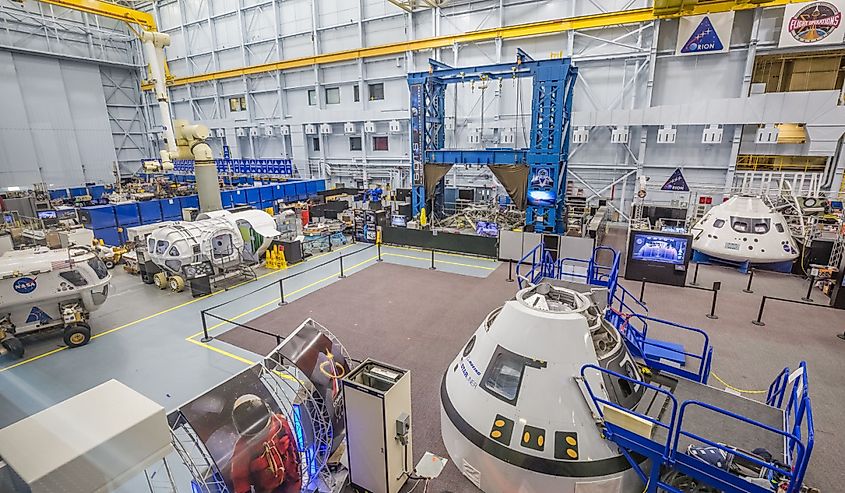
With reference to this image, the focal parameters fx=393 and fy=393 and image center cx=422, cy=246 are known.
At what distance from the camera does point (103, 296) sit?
434 inches

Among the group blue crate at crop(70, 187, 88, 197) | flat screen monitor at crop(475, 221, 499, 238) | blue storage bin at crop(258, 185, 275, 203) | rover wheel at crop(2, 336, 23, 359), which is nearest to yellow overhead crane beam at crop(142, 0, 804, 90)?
blue storage bin at crop(258, 185, 275, 203)

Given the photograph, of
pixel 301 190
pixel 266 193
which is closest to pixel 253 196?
pixel 266 193

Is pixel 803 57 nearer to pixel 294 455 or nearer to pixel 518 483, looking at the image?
pixel 518 483

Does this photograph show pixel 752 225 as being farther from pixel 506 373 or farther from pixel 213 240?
pixel 213 240

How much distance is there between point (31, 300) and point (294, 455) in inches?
388

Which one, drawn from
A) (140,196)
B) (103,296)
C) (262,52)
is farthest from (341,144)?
(103,296)

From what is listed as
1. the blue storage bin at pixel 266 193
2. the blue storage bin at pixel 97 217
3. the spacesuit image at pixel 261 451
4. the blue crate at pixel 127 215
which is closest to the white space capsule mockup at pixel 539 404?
the spacesuit image at pixel 261 451

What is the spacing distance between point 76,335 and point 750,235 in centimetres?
2139

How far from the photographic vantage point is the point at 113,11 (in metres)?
21.3

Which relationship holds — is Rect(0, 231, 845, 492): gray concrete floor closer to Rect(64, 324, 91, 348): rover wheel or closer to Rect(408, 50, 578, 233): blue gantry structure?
Rect(64, 324, 91, 348): rover wheel

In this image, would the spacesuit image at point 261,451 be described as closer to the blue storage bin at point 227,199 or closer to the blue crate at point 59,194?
the blue storage bin at point 227,199

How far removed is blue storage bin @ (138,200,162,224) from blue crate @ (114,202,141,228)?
0.21 m

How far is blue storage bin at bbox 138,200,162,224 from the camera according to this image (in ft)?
67.1

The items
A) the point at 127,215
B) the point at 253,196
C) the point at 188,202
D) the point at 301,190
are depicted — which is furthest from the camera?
the point at 301,190
